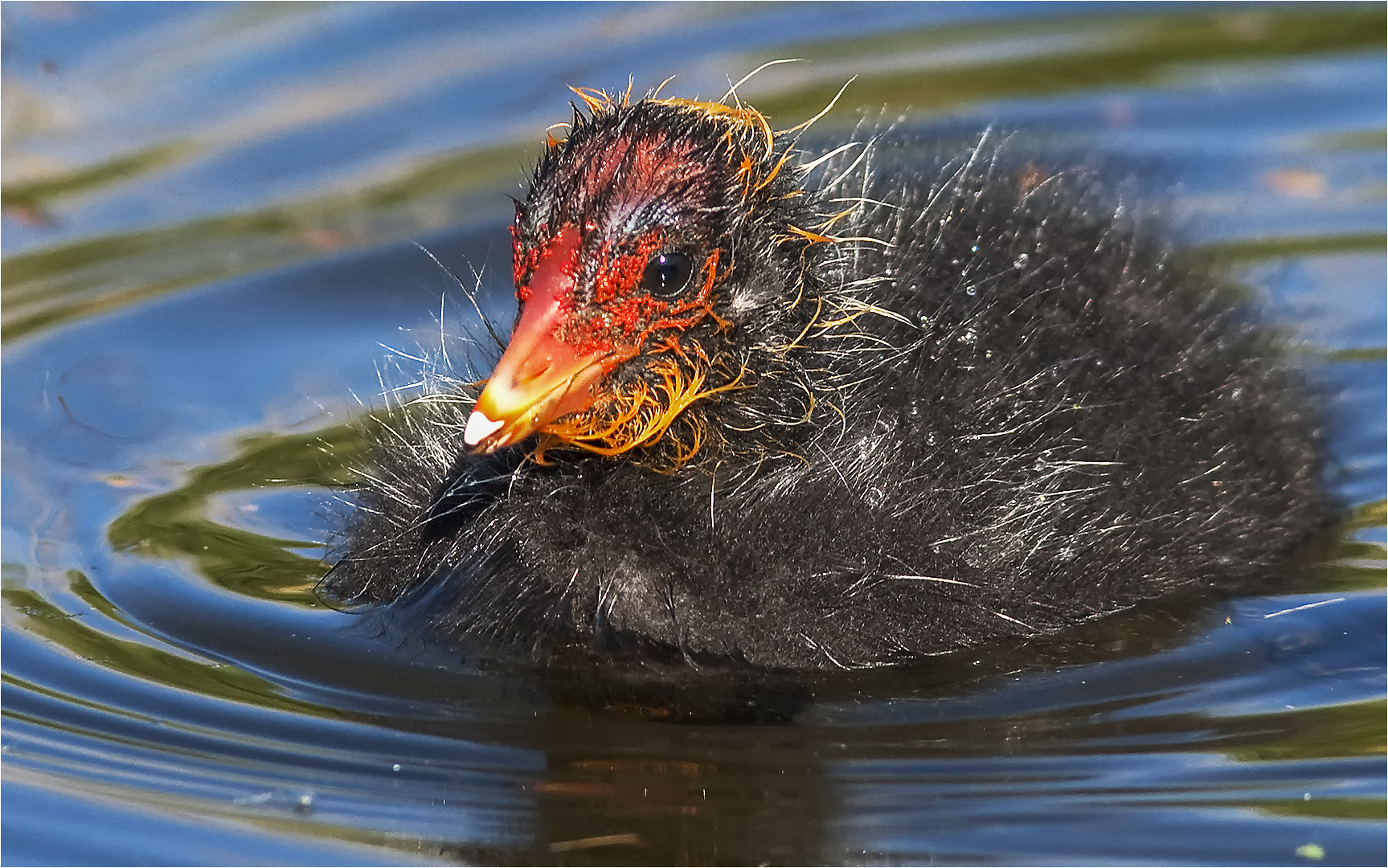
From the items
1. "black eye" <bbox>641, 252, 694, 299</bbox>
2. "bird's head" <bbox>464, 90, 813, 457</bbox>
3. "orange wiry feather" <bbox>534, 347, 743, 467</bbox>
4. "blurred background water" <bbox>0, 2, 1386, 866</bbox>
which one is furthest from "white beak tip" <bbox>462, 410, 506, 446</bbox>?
"blurred background water" <bbox>0, 2, 1386, 866</bbox>

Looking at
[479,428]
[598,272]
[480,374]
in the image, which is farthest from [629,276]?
[480,374]

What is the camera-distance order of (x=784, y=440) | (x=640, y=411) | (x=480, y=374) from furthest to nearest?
1. (x=480, y=374)
2. (x=784, y=440)
3. (x=640, y=411)

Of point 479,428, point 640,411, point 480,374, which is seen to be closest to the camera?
point 479,428

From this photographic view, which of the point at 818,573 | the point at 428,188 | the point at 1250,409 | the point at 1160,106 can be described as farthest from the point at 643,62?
the point at 818,573

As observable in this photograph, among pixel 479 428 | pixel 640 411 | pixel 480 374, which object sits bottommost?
pixel 479 428

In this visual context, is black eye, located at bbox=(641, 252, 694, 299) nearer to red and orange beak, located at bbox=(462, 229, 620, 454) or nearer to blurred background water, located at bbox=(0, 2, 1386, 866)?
red and orange beak, located at bbox=(462, 229, 620, 454)

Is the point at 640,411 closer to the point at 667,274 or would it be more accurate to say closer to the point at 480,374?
the point at 667,274

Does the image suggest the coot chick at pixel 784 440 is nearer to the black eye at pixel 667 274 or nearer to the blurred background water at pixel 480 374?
the black eye at pixel 667 274
